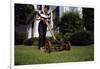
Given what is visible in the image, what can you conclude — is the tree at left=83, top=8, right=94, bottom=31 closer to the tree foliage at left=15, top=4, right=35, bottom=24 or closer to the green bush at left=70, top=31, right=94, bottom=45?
the green bush at left=70, top=31, right=94, bottom=45

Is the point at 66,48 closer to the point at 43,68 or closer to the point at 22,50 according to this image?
the point at 43,68

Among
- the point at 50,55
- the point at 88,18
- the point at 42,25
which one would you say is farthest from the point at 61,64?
the point at 88,18

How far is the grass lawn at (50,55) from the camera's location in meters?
2.27

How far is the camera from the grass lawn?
2.27 metres

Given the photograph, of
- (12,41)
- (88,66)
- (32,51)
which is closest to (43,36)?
(32,51)

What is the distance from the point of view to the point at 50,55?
2.39 metres

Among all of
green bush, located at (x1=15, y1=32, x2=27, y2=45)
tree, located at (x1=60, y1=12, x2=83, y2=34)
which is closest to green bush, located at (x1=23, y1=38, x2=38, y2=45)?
green bush, located at (x1=15, y1=32, x2=27, y2=45)

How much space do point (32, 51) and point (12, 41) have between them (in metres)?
0.28

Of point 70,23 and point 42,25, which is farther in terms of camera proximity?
point 70,23

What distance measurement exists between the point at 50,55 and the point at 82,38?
19.8 inches

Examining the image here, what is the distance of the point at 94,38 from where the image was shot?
257 cm

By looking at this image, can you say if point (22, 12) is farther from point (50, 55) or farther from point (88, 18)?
point (88, 18)

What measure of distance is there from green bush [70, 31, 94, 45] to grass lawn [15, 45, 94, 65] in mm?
66
